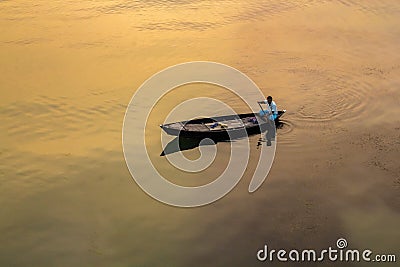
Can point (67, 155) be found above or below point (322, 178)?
above

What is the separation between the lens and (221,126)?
1143 centimetres

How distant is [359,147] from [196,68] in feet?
21.0

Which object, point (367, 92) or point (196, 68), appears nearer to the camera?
point (367, 92)

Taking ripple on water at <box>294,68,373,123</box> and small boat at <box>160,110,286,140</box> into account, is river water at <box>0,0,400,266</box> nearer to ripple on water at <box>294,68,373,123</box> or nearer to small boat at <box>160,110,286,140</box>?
ripple on water at <box>294,68,373,123</box>

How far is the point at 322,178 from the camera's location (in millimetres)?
10070

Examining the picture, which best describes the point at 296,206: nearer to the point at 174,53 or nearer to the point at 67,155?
the point at 67,155

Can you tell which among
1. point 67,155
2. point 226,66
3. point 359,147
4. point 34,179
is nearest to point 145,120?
point 67,155
